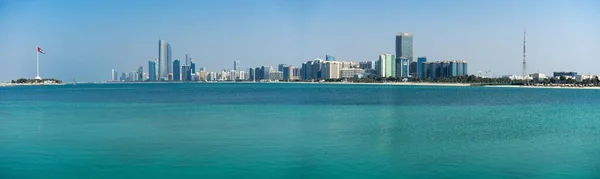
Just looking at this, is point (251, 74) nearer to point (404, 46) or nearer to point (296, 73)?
point (296, 73)

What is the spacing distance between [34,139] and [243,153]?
19.8 feet

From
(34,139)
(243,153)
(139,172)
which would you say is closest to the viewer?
(139,172)

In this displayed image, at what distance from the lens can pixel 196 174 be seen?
27.9ft

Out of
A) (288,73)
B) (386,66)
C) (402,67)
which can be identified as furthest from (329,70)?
(288,73)

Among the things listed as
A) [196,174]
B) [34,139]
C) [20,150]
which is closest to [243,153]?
[196,174]

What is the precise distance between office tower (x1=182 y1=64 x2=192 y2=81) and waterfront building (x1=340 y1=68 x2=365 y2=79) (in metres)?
65.4

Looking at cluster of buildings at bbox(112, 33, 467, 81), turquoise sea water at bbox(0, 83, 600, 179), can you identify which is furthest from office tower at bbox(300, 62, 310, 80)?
turquoise sea water at bbox(0, 83, 600, 179)

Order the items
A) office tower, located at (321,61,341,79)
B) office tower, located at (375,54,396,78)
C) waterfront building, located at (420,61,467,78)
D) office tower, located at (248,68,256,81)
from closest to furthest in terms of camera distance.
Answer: waterfront building, located at (420,61,467,78)
office tower, located at (375,54,396,78)
office tower, located at (321,61,341,79)
office tower, located at (248,68,256,81)

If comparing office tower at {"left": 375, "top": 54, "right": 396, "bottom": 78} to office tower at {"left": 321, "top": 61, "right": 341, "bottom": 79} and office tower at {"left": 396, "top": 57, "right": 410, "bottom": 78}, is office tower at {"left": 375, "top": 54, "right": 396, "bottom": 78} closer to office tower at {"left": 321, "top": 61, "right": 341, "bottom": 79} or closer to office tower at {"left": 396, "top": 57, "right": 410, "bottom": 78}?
office tower at {"left": 396, "top": 57, "right": 410, "bottom": 78}

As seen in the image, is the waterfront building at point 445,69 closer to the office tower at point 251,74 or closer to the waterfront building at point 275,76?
the waterfront building at point 275,76

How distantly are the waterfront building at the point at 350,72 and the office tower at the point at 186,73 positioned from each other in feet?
215

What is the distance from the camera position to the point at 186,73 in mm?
194875

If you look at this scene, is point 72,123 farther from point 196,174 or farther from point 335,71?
point 335,71

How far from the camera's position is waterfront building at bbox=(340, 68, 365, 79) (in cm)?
15450
